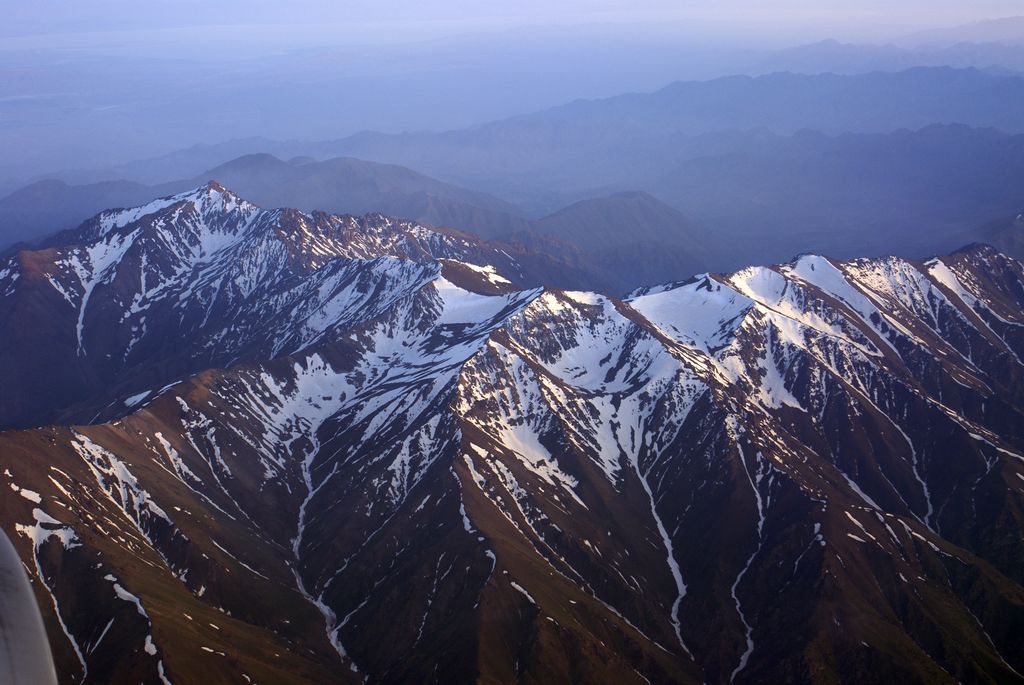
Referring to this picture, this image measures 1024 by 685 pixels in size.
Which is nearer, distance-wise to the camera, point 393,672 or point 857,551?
point 393,672

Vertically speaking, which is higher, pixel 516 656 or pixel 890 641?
pixel 516 656

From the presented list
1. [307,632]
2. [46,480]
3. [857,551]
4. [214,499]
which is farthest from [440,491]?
[857,551]

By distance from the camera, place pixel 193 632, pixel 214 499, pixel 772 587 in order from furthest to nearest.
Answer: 1. pixel 214 499
2. pixel 772 587
3. pixel 193 632

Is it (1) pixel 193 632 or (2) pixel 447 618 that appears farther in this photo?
(2) pixel 447 618

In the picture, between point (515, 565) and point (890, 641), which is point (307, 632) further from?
point (890, 641)

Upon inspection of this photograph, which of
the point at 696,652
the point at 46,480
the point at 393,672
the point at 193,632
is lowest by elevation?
the point at 696,652

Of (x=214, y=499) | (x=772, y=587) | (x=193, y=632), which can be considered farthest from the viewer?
(x=214, y=499)

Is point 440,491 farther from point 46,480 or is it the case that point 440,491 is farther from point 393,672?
point 46,480

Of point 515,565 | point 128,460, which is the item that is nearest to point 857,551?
point 515,565

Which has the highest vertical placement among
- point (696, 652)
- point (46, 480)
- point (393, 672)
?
point (46, 480)
